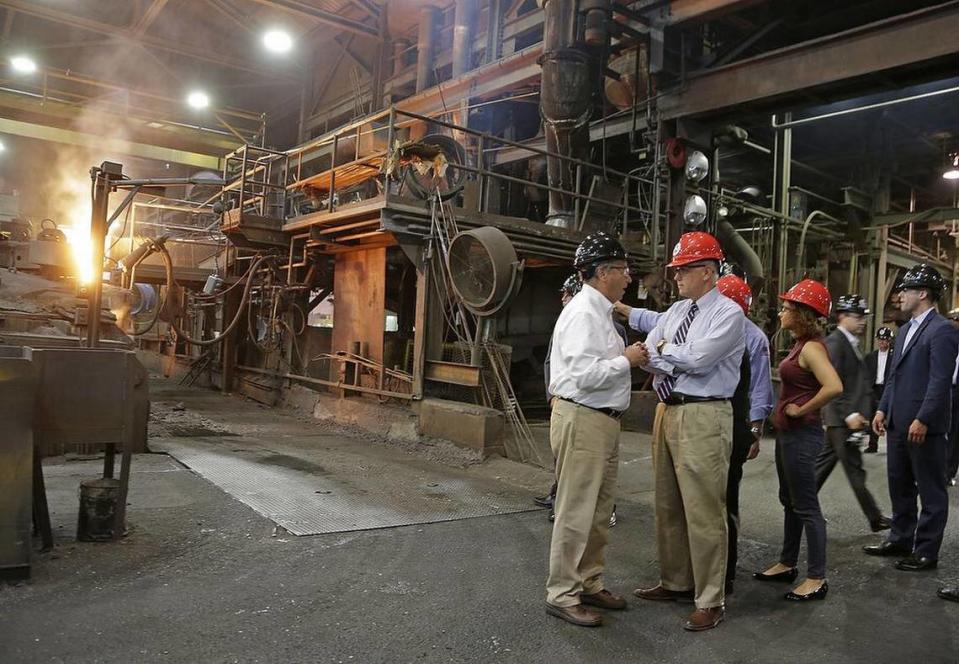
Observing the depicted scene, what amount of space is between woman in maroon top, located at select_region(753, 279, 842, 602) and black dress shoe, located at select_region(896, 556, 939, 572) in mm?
937

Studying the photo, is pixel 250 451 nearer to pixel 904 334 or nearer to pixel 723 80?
pixel 904 334

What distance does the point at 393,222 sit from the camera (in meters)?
8.49

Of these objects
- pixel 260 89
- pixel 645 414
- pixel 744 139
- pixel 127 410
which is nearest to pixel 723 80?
pixel 744 139

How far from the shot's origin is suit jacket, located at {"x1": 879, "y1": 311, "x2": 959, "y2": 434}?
4.53 meters

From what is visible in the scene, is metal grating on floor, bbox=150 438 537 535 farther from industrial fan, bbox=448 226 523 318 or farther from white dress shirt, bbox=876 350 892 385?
white dress shirt, bbox=876 350 892 385

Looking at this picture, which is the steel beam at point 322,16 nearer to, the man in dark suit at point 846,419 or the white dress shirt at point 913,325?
the man in dark suit at point 846,419

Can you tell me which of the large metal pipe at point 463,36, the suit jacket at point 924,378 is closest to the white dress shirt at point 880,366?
the suit jacket at point 924,378

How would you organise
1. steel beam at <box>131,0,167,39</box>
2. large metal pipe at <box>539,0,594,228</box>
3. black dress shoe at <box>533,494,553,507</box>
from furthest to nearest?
steel beam at <box>131,0,167,39</box> < large metal pipe at <box>539,0,594,228</box> < black dress shoe at <box>533,494,553,507</box>

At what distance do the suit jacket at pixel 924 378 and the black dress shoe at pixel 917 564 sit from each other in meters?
0.86

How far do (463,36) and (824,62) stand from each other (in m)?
7.95

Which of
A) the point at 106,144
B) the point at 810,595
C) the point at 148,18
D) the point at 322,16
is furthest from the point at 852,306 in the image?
the point at 106,144

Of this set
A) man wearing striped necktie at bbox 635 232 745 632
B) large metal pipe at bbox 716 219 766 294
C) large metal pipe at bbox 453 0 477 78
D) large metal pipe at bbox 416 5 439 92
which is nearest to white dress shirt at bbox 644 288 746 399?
man wearing striped necktie at bbox 635 232 745 632

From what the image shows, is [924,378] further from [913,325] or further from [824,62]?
[824,62]

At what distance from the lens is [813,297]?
13.5 feet
